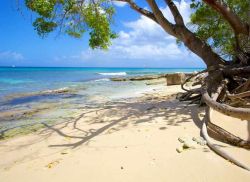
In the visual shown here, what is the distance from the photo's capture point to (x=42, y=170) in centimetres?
394

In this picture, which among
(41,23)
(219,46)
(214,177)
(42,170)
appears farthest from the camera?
(219,46)

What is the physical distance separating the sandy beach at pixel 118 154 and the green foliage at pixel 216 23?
242 inches

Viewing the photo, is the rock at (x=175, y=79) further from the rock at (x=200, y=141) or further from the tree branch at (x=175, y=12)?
the rock at (x=200, y=141)

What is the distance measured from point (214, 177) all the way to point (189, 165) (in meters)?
0.41

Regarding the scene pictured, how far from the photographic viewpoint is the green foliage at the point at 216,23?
428 inches

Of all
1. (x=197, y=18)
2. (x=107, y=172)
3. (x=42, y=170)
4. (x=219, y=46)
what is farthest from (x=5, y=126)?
(x=219, y=46)

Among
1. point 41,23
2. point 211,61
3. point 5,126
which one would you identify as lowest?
point 5,126

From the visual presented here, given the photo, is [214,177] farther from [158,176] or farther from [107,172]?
[107,172]

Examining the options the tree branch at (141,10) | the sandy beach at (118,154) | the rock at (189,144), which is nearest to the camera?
the sandy beach at (118,154)

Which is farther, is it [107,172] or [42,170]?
[42,170]

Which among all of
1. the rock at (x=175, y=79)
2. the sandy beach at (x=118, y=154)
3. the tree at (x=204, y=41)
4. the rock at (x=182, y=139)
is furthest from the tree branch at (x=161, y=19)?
the rock at (x=175, y=79)

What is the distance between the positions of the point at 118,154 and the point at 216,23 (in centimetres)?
978

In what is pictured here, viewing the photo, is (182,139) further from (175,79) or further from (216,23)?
(175,79)

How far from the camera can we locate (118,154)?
14.1 feet
